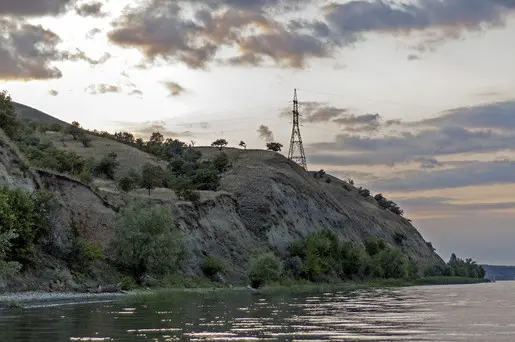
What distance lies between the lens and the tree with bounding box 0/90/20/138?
98838 mm

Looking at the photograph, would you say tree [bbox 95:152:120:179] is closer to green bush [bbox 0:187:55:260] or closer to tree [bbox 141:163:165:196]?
tree [bbox 141:163:165:196]

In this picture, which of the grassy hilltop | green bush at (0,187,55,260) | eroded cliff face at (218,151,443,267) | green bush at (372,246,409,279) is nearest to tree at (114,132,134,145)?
the grassy hilltop

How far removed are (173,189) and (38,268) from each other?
5384 cm

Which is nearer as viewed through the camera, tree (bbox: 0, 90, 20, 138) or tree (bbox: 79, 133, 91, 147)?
tree (bbox: 0, 90, 20, 138)

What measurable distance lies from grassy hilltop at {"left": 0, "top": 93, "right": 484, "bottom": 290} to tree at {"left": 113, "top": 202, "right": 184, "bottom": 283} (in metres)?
0.12

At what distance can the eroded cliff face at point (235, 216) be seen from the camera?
245 feet

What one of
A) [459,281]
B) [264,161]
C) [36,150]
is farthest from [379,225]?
[36,150]

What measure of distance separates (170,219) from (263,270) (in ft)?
61.3

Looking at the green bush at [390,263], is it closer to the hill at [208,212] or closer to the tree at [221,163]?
the hill at [208,212]

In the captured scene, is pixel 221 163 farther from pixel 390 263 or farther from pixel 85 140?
pixel 390 263

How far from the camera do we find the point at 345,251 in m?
130

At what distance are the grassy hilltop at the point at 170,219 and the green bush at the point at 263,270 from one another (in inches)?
6.1

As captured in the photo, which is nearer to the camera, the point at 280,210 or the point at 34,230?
the point at 34,230

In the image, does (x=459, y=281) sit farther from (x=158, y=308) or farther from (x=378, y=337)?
(x=378, y=337)
